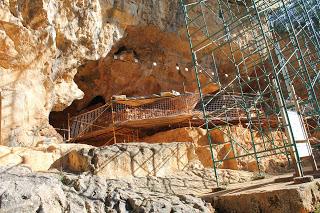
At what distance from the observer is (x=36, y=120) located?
29.2 feet

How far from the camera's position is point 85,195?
188 inches

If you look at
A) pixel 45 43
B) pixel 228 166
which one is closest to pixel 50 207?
pixel 45 43

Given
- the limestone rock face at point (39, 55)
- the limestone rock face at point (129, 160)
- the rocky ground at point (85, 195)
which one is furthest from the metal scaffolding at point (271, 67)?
the limestone rock face at point (39, 55)

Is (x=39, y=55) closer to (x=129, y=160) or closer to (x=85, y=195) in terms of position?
(x=129, y=160)

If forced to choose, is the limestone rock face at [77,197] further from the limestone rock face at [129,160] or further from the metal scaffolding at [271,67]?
the metal scaffolding at [271,67]

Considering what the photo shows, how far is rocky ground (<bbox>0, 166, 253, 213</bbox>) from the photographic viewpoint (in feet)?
13.0

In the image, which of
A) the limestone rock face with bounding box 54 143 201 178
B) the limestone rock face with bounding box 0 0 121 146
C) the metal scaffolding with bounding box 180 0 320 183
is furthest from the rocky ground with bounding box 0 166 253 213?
the limestone rock face with bounding box 0 0 121 146

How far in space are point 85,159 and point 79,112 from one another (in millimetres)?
8152

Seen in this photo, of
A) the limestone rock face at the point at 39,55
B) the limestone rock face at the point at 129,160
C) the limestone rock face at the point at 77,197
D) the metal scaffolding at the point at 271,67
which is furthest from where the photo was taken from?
the limestone rock face at the point at 39,55

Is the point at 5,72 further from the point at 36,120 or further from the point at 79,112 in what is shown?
the point at 79,112

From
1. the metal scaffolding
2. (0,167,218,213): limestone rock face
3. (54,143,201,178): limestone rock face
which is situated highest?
the metal scaffolding

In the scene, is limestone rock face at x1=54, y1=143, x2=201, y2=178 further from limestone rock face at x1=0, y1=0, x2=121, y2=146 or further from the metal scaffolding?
limestone rock face at x1=0, y1=0, x2=121, y2=146

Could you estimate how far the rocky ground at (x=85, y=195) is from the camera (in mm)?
3953

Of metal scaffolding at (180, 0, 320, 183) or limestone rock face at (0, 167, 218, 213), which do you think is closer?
limestone rock face at (0, 167, 218, 213)
